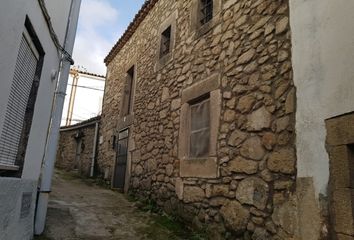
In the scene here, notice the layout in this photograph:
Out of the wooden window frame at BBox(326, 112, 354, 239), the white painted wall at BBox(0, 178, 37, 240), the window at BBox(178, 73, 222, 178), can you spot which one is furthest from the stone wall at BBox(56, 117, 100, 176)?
the wooden window frame at BBox(326, 112, 354, 239)

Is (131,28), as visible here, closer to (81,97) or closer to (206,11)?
(206,11)

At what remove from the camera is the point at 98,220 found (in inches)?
169

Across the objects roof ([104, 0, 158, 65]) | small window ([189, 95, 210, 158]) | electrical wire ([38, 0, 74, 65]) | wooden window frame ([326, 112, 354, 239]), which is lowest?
wooden window frame ([326, 112, 354, 239])

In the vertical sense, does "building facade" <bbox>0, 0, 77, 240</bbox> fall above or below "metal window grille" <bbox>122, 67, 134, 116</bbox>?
below

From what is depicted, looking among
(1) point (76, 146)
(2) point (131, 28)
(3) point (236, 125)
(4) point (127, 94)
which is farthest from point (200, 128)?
(1) point (76, 146)

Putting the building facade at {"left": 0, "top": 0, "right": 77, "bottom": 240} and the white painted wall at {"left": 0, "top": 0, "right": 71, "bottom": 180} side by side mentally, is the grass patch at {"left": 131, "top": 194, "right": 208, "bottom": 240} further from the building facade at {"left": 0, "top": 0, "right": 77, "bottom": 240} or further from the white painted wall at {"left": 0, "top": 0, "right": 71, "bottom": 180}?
the white painted wall at {"left": 0, "top": 0, "right": 71, "bottom": 180}

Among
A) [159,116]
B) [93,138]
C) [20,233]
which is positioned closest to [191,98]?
[159,116]

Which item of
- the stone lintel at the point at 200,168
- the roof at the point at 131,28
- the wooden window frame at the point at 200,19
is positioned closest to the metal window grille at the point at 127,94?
the roof at the point at 131,28

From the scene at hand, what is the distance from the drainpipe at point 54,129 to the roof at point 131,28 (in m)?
2.60

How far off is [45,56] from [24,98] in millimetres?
636

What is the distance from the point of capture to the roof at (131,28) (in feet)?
22.5

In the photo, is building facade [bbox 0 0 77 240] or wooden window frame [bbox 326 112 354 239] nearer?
wooden window frame [bbox 326 112 354 239]

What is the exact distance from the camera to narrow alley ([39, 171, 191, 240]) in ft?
12.1

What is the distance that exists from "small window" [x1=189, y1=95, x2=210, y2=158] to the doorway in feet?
8.85
